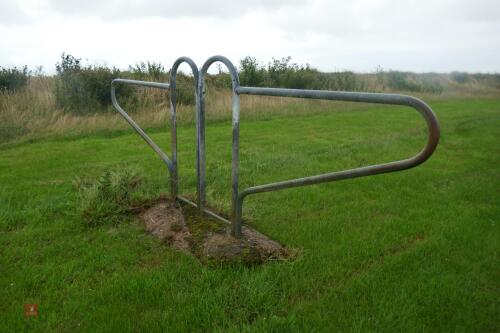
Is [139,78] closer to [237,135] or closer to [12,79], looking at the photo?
[12,79]

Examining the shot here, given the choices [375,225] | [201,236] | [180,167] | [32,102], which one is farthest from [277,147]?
[32,102]

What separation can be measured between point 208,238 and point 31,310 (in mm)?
1298

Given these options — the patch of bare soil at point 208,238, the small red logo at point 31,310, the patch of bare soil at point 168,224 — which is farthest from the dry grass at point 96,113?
the small red logo at point 31,310

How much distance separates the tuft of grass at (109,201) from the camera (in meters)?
3.82

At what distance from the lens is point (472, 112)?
1375 cm

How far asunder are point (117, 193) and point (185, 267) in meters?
1.45

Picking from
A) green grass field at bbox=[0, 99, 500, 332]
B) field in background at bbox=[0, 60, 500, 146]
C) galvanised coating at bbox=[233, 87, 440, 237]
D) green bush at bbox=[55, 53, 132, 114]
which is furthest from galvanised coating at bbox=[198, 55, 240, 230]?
green bush at bbox=[55, 53, 132, 114]

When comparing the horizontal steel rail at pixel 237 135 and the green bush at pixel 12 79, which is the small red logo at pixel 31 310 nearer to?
the horizontal steel rail at pixel 237 135

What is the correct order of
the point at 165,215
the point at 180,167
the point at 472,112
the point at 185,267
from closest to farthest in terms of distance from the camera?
the point at 185,267
the point at 165,215
the point at 180,167
the point at 472,112

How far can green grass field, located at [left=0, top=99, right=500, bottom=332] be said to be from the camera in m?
2.49

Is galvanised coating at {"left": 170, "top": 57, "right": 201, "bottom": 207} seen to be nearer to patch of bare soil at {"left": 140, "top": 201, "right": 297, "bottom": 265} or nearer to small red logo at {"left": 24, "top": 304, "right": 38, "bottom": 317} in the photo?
patch of bare soil at {"left": 140, "top": 201, "right": 297, "bottom": 265}

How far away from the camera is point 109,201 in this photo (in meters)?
4.00

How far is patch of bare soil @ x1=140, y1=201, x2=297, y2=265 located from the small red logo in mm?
1072

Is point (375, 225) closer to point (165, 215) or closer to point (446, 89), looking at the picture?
point (165, 215)
